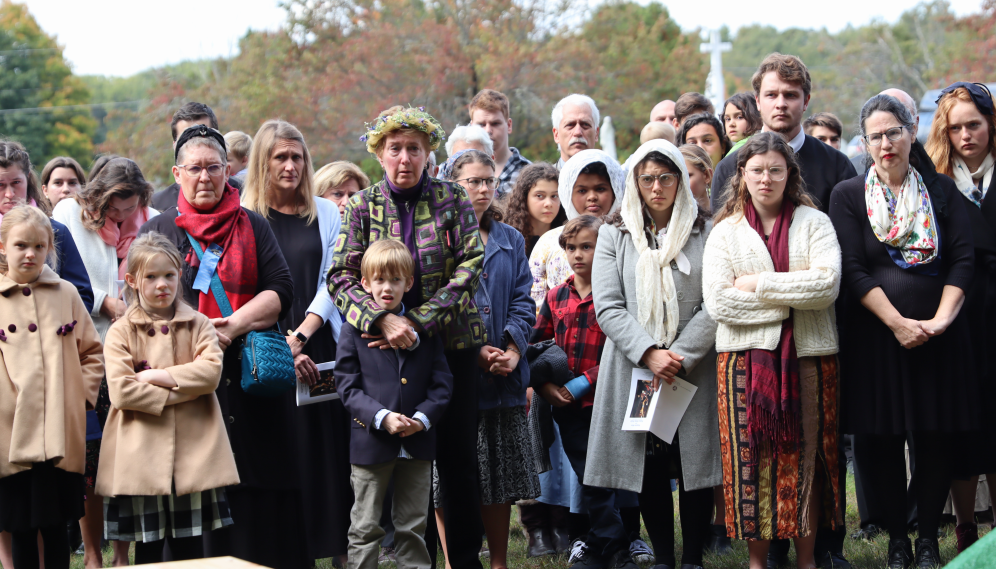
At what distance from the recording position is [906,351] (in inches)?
172

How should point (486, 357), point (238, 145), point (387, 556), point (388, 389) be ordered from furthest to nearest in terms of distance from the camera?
point (238, 145)
point (387, 556)
point (486, 357)
point (388, 389)

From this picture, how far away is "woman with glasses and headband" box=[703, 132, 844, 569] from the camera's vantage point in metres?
4.17

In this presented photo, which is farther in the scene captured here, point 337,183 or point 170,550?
point 337,183

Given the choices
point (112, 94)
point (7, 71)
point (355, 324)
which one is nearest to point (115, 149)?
point (7, 71)

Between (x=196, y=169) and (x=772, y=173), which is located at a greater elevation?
(x=196, y=169)

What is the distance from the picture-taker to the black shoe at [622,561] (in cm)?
452

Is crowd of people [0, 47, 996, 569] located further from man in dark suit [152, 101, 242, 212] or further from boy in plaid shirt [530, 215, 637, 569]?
man in dark suit [152, 101, 242, 212]

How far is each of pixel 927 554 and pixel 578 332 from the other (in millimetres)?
1922

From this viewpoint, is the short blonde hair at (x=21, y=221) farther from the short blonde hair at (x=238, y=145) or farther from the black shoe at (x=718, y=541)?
the black shoe at (x=718, y=541)

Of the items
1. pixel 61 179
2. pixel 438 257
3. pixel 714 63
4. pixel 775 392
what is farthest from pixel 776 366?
pixel 714 63

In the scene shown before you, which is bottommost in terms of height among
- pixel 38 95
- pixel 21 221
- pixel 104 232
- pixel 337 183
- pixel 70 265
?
pixel 70 265

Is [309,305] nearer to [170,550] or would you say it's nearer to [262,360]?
[262,360]

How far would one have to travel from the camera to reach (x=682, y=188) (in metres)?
4.59

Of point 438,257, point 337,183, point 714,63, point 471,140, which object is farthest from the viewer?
point 714,63
